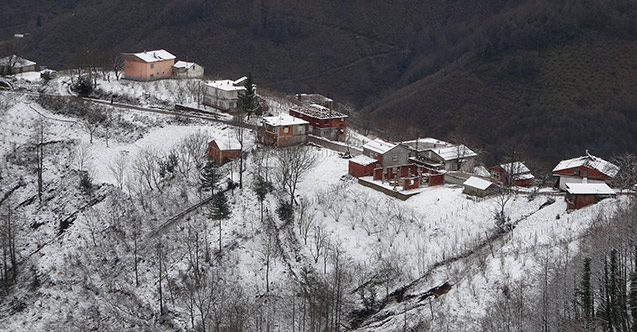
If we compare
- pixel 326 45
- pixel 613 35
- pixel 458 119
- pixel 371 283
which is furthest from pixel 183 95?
pixel 326 45

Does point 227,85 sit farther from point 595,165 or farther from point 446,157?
point 595,165

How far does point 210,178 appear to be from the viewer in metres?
54.0

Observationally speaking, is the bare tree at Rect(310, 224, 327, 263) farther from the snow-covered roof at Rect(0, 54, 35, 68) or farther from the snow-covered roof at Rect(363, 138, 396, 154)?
the snow-covered roof at Rect(0, 54, 35, 68)

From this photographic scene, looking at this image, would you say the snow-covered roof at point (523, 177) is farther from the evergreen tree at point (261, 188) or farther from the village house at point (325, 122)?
the evergreen tree at point (261, 188)

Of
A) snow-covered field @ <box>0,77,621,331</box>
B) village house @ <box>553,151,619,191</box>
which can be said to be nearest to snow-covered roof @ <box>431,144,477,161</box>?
snow-covered field @ <box>0,77,621,331</box>

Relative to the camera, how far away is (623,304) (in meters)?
37.4

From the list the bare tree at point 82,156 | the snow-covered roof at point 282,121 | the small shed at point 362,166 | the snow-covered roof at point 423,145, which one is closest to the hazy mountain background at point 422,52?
the snow-covered roof at point 423,145

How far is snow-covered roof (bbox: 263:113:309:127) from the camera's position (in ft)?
197

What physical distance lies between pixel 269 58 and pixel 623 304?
3615 inches

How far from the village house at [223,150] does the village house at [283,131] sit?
2.31 metres

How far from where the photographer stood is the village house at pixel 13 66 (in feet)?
244

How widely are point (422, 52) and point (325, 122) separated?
71.0 metres

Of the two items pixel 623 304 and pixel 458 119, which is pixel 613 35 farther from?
pixel 623 304

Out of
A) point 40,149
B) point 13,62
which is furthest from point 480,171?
point 13,62
